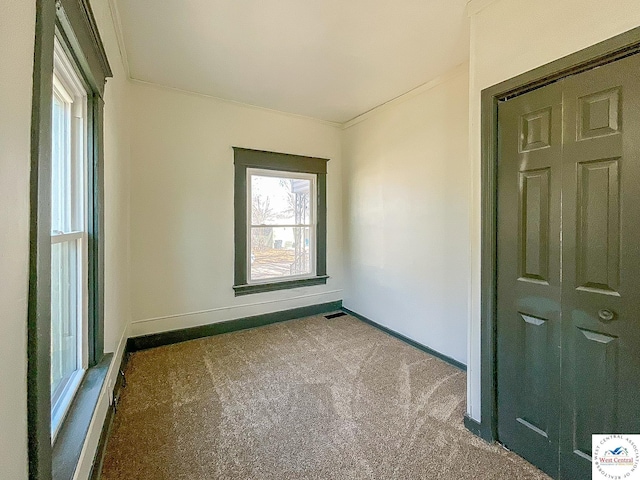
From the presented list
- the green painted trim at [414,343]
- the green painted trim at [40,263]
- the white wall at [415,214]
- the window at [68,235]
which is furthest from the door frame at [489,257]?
the window at [68,235]

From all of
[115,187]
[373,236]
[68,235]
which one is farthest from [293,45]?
[373,236]

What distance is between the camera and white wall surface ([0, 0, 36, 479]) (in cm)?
68

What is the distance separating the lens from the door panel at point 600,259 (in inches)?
49.8

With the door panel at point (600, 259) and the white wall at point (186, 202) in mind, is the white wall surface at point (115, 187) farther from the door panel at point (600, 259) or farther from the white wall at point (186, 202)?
the door panel at point (600, 259)

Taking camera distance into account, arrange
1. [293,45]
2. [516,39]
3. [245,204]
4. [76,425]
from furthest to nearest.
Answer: [245,204]
[293,45]
[516,39]
[76,425]

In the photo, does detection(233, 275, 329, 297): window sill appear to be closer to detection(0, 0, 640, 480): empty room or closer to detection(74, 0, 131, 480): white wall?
detection(0, 0, 640, 480): empty room

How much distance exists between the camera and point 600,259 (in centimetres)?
136

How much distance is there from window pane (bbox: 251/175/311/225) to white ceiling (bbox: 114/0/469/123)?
3.29 ft

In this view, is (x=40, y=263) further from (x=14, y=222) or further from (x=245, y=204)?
(x=245, y=204)

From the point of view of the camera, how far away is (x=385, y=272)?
3566 mm

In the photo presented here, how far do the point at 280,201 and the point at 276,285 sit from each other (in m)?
1.09

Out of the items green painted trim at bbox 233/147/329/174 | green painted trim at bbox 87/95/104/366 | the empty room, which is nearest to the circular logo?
the empty room

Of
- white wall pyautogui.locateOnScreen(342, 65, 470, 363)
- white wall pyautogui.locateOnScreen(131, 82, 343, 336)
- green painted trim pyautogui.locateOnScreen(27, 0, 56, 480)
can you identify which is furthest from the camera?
white wall pyautogui.locateOnScreen(131, 82, 343, 336)

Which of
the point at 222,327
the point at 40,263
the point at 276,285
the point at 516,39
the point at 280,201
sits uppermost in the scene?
the point at 516,39
